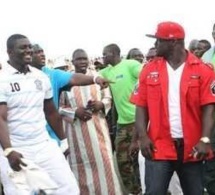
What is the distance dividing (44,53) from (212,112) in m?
2.42

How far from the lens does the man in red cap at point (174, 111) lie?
17.7 ft

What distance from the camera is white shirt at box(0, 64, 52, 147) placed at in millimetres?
5730

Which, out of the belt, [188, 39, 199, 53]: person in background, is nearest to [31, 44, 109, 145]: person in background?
the belt

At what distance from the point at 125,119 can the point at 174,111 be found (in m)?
3.26

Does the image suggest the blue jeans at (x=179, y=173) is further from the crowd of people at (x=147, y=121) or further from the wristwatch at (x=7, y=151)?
the wristwatch at (x=7, y=151)

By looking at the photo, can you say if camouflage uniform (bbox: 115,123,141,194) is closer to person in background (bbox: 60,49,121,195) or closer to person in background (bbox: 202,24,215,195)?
person in background (bbox: 60,49,121,195)

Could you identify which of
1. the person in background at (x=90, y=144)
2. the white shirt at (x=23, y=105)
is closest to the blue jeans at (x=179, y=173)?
the white shirt at (x=23, y=105)

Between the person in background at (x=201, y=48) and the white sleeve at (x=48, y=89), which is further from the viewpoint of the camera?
the person in background at (x=201, y=48)

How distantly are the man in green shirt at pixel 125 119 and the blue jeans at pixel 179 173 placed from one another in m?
2.90

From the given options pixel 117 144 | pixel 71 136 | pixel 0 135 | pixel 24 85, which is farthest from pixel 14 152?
pixel 117 144

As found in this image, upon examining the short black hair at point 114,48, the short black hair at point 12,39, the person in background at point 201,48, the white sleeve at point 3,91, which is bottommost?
the person in background at point 201,48

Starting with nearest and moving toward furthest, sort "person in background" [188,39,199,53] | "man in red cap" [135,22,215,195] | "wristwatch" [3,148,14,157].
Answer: "man in red cap" [135,22,215,195], "wristwatch" [3,148,14,157], "person in background" [188,39,199,53]

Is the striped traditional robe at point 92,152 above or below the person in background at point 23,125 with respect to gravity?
below

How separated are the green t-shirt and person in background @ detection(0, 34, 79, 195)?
8.54 feet
